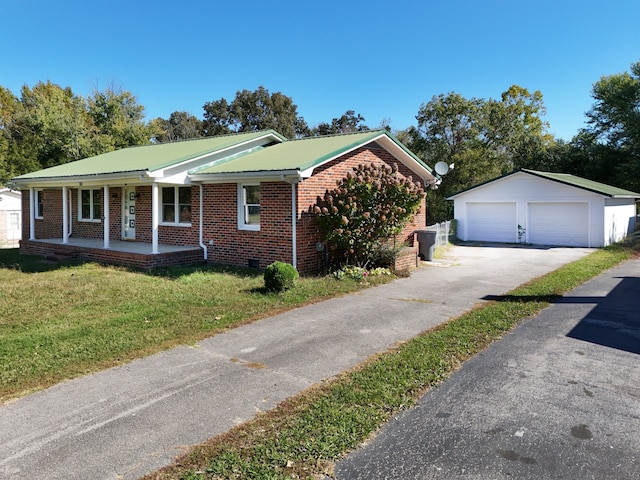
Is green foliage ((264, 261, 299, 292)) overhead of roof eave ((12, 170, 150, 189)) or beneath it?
beneath

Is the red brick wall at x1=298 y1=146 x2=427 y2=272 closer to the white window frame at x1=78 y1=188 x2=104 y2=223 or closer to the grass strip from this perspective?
the grass strip

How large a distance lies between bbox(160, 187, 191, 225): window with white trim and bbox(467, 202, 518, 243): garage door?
14957mm

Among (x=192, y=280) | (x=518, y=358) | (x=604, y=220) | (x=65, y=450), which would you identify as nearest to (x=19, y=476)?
(x=65, y=450)

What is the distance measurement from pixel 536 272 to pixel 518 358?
8.38m

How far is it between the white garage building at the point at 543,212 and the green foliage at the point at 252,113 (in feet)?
108

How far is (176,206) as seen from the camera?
1527 centimetres

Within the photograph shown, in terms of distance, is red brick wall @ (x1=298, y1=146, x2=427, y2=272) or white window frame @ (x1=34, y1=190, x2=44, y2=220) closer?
red brick wall @ (x1=298, y1=146, x2=427, y2=272)

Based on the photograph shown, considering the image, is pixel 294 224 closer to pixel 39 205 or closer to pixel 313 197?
pixel 313 197

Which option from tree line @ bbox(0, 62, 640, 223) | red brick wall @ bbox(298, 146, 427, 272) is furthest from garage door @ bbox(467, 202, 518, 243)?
red brick wall @ bbox(298, 146, 427, 272)

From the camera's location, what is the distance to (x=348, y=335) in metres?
7.19

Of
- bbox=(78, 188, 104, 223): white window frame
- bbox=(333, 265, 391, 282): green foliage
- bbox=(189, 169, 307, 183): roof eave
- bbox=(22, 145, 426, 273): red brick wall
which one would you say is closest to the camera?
bbox=(189, 169, 307, 183): roof eave

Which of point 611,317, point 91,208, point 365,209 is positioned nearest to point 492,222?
point 365,209

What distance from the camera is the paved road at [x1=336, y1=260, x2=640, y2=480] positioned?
3582mm

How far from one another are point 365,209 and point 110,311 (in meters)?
6.37
